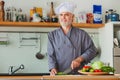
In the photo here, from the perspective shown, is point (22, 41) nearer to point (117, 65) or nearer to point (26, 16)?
point (26, 16)

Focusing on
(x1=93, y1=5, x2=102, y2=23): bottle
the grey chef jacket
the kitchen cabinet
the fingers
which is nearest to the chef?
the grey chef jacket

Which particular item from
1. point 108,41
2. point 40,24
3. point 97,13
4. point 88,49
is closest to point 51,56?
point 88,49

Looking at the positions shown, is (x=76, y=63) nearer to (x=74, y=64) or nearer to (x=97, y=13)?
(x=74, y=64)

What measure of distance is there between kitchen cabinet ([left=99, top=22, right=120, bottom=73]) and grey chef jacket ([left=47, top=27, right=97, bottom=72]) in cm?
79

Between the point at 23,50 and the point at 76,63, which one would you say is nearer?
the point at 76,63

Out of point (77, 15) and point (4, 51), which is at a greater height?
point (77, 15)

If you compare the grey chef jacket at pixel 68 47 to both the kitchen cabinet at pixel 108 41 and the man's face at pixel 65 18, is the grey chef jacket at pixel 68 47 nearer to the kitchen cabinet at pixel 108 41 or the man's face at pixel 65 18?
the man's face at pixel 65 18

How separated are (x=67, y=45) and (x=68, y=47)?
2 cm

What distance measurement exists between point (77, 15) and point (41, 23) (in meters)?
0.52

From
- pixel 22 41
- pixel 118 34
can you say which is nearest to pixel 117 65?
pixel 118 34

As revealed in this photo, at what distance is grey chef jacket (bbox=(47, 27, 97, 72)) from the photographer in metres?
2.26

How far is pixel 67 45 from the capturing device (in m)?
2.32

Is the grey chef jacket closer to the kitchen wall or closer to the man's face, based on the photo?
the man's face

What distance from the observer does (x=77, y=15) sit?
338 cm
